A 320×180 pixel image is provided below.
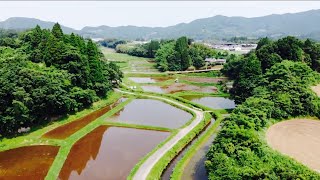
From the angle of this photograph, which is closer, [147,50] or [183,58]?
[183,58]

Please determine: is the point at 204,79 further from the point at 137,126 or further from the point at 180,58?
the point at 137,126

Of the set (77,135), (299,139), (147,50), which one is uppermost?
(147,50)

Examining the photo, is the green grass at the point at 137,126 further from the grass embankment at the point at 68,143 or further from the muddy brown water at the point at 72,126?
the muddy brown water at the point at 72,126

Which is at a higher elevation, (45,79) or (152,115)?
(45,79)

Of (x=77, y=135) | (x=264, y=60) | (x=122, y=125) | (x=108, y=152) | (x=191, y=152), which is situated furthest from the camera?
(x=264, y=60)

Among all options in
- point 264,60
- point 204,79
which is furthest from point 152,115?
point 204,79

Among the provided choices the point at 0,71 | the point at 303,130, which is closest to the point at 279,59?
the point at 303,130

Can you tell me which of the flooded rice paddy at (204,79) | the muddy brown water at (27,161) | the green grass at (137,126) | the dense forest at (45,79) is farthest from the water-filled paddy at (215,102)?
the muddy brown water at (27,161)

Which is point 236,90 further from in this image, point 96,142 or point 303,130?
point 96,142
